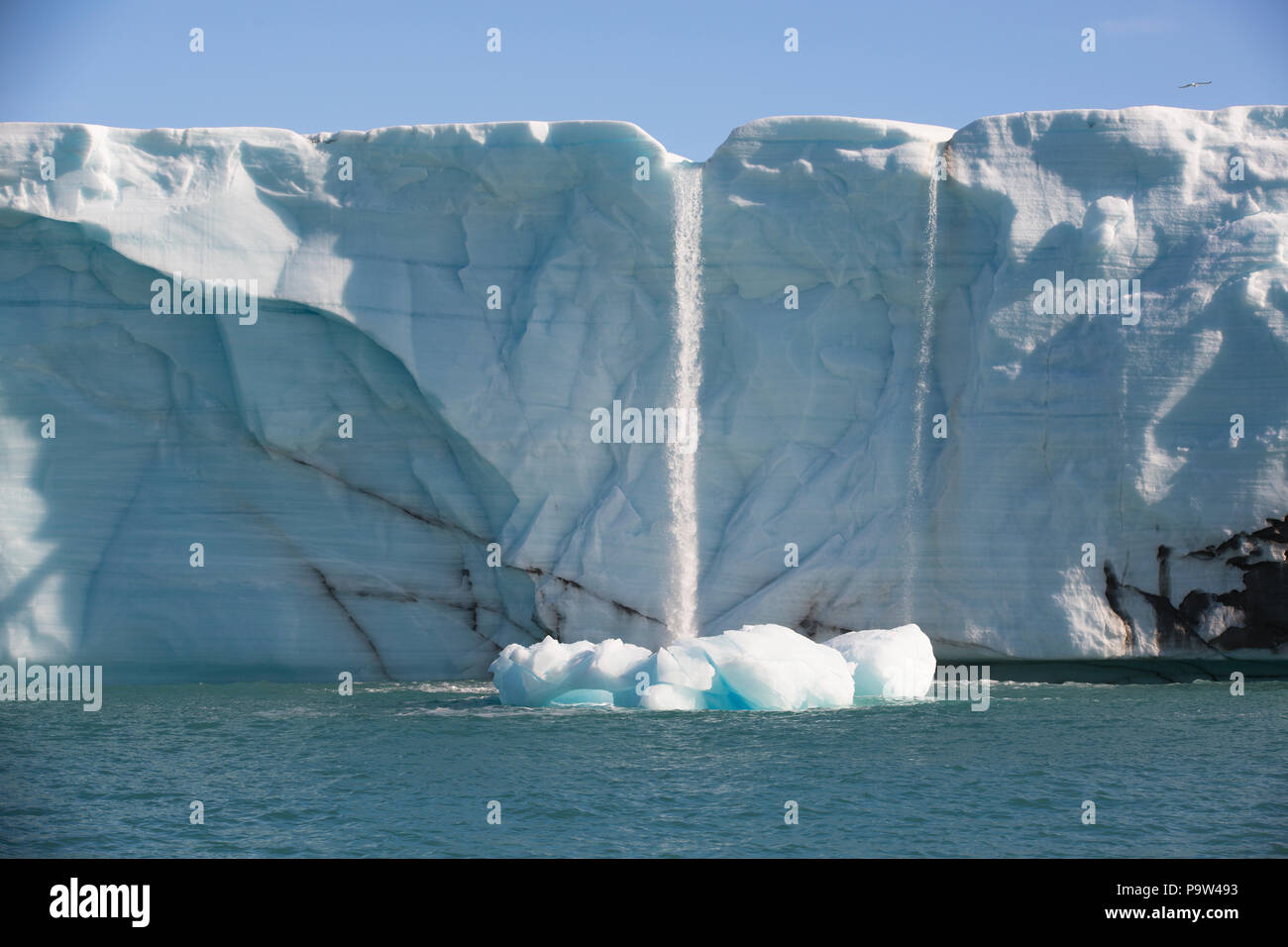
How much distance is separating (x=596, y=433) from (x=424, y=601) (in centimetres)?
292

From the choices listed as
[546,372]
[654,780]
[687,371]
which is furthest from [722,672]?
[546,372]

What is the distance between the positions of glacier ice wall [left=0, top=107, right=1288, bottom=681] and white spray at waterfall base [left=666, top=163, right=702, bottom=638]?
158 mm

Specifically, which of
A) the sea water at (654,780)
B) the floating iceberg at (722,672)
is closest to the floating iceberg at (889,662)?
the floating iceberg at (722,672)

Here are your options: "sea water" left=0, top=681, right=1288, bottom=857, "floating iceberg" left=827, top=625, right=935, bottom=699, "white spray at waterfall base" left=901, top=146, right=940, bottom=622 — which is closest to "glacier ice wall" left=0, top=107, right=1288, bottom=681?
"white spray at waterfall base" left=901, top=146, right=940, bottom=622

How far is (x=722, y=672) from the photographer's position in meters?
13.3

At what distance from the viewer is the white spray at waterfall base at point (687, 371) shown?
16391 mm

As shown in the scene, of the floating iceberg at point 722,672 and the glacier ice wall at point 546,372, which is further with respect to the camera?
the glacier ice wall at point 546,372

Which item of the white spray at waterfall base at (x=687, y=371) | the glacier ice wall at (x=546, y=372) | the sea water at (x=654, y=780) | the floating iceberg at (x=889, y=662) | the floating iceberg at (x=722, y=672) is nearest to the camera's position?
the sea water at (x=654, y=780)

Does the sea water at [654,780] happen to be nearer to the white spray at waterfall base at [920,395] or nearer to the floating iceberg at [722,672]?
the floating iceberg at [722,672]

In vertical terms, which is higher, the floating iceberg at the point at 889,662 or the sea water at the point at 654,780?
the floating iceberg at the point at 889,662

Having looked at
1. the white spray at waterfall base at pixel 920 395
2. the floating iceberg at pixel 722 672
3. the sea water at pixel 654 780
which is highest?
the white spray at waterfall base at pixel 920 395

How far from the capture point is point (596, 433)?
653 inches

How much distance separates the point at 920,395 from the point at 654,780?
25.2ft

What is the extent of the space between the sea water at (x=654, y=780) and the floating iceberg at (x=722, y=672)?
30 centimetres
